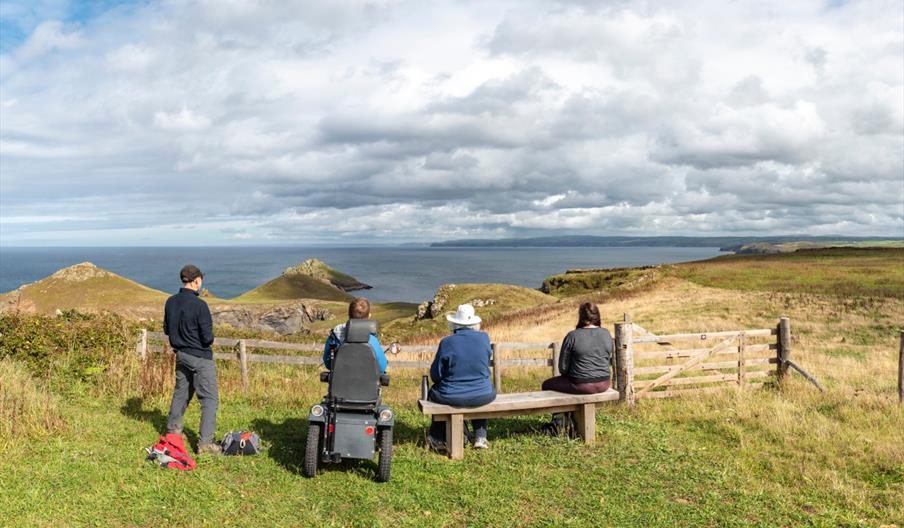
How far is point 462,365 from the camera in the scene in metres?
7.50

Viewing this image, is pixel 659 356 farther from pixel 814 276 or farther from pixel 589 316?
pixel 814 276

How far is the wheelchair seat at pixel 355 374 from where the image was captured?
265 inches

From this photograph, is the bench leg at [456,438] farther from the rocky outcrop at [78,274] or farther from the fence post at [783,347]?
the rocky outcrop at [78,274]

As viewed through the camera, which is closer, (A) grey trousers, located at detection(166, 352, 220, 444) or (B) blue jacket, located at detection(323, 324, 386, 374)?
(B) blue jacket, located at detection(323, 324, 386, 374)

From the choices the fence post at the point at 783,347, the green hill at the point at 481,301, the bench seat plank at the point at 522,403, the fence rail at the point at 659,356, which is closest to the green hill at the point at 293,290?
the green hill at the point at 481,301

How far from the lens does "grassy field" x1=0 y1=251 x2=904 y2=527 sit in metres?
5.96

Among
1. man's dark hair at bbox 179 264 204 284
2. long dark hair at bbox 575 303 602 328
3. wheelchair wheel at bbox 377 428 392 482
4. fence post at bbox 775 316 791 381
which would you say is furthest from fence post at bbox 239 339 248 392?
fence post at bbox 775 316 791 381

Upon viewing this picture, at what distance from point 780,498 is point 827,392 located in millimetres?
5697

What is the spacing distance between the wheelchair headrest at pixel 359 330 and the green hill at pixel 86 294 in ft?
170

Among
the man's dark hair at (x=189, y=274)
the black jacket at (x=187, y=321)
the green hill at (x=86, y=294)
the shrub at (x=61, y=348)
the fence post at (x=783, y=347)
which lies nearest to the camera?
the man's dark hair at (x=189, y=274)

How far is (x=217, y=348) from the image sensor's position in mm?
18828

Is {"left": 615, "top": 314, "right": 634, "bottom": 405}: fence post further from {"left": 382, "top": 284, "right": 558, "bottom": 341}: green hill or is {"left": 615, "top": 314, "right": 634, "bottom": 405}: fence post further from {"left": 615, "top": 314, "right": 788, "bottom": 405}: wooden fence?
{"left": 382, "top": 284, "right": 558, "bottom": 341}: green hill

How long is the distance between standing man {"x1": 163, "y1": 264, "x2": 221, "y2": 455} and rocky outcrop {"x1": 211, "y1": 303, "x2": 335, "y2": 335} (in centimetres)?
4952

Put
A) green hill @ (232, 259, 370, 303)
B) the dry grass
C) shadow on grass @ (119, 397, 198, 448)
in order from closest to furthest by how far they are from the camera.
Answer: the dry grass, shadow on grass @ (119, 397, 198, 448), green hill @ (232, 259, 370, 303)
